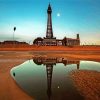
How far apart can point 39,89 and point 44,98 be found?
2.24 meters

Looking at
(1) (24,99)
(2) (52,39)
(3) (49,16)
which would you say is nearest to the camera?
(1) (24,99)

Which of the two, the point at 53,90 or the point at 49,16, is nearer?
the point at 53,90

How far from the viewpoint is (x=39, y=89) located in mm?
12406

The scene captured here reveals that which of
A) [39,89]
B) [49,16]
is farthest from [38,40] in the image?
[39,89]

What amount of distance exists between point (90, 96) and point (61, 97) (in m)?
1.75

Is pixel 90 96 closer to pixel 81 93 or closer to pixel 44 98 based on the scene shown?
pixel 81 93

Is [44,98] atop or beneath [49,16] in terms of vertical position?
beneath

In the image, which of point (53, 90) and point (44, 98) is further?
point (53, 90)

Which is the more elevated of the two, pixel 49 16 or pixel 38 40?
pixel 49 16

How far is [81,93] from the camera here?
37.3 ft

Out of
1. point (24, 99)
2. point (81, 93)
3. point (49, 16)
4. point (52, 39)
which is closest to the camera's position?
point (24, 99)

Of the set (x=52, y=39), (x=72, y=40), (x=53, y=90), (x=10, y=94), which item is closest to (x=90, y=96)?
(x=53, y=90)

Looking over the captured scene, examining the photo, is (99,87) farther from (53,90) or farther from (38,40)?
(38,40)

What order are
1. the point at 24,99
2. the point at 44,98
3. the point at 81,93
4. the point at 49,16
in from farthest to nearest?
1. the point at 49,16
2. the point at 81,93
3. the point at 44,98
4. the point at 24,99
